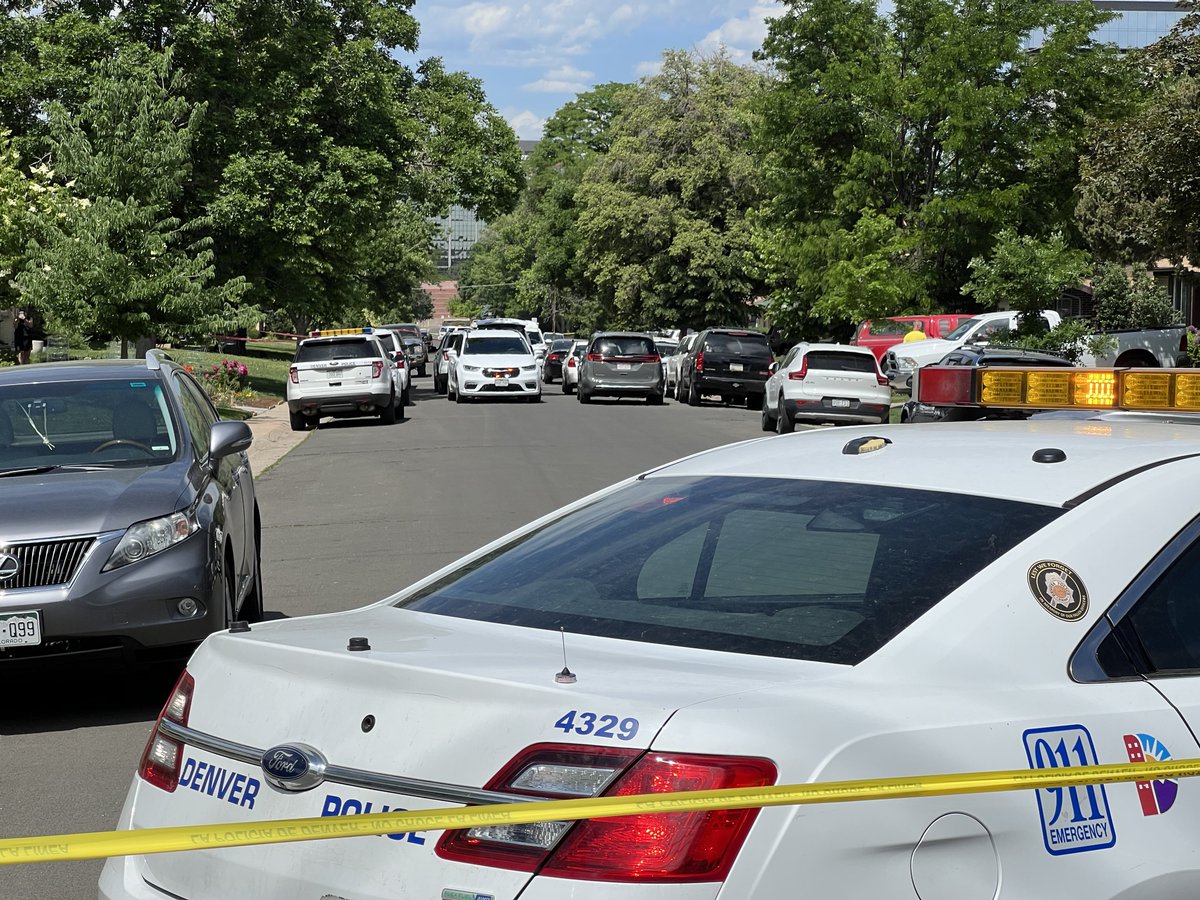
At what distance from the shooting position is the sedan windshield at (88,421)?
8070 mm

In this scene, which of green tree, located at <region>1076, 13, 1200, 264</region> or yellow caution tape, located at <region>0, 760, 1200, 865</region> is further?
green tree, located at <region>1076, 13, 1200, 264</region>

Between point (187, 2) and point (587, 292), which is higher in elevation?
point (187, 2)

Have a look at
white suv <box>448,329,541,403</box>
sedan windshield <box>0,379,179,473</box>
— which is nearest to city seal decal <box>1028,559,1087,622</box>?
sedan windshield <box>0,379,179,473</box>

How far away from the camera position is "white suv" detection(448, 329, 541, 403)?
3547cm

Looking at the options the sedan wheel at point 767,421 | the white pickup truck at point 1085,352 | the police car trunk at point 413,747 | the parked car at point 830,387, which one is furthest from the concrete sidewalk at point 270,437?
the police car trunk at point 413,747

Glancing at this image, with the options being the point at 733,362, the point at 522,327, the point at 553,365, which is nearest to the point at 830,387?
the point at 733,362

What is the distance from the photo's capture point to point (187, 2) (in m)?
35.3

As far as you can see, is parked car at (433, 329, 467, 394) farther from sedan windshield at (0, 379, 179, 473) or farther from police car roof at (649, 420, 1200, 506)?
police car roof at (649, 420, 1200, 506)

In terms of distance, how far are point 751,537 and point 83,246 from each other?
86.2 ft

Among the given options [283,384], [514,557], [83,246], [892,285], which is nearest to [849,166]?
[892,285]

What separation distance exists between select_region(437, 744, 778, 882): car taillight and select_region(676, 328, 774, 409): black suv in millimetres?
32395

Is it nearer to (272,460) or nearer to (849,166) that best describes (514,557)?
(272,460)

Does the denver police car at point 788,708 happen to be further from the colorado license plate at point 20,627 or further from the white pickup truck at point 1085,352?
the white pickup truck at point 1085,352

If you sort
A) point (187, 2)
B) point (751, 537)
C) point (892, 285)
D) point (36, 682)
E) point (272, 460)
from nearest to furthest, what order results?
point (751, 537)
point (36, 682)
point (272, 460)
point (187, 2)
point (892, 285)
